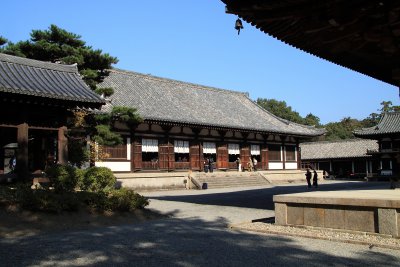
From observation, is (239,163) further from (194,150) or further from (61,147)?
(61,147)

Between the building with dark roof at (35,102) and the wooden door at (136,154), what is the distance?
8.48 metres

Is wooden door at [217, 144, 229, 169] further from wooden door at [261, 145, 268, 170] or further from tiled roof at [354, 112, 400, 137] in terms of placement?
tiled roof at [354, 112, 400, 137]

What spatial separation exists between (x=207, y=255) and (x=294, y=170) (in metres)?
28.9

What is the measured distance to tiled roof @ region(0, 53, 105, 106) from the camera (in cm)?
1183

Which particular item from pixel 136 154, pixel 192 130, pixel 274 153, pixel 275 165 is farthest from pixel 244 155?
pixel 136 154

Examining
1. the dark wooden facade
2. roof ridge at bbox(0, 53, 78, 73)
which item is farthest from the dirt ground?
the dark wooden facade

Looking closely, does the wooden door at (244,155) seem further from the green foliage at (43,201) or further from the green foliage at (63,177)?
the green foliage at (43,201)

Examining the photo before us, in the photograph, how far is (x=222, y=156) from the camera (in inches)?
1141

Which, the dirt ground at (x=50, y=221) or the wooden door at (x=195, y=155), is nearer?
the dirt ground at (x=50, y=221)

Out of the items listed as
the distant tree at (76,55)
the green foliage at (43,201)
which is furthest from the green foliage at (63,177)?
the distant tree at (76,55)

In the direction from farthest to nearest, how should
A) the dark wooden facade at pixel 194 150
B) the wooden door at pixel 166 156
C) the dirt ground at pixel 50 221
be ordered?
1. the wooden door at pixel 166 156
2. the dark wooden facade at pixel 194 150
3. the dirt ground at pixel 50 221

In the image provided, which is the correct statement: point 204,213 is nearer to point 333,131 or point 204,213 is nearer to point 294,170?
point 294,170

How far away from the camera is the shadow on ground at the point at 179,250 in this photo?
5645mm

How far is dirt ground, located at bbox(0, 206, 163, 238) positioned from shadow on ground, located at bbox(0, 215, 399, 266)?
775 millimetres
